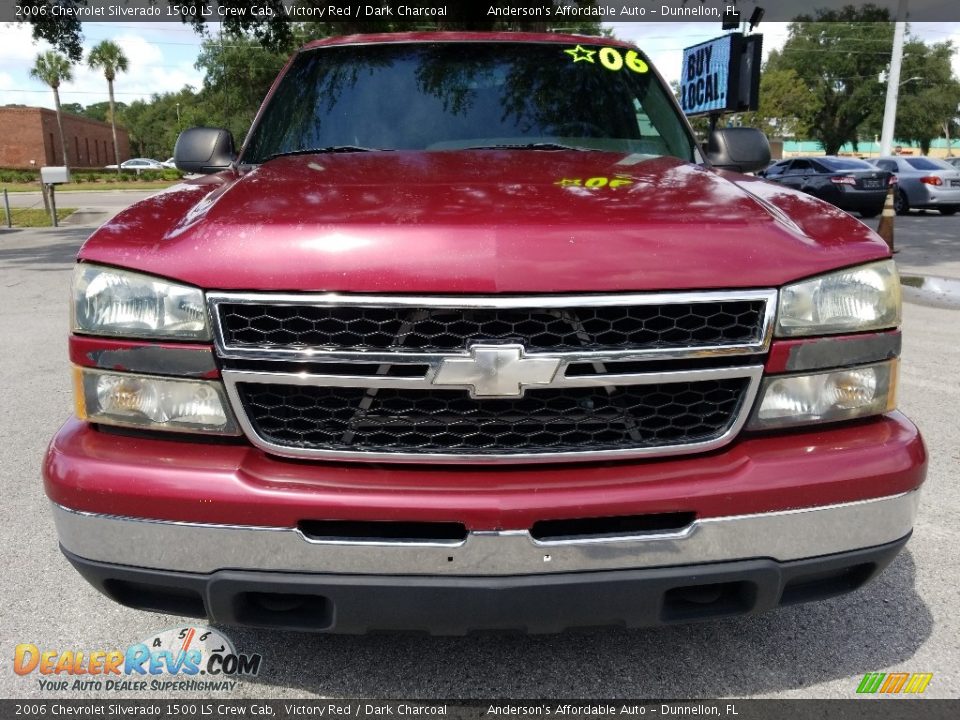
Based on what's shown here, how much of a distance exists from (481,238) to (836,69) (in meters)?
71.2

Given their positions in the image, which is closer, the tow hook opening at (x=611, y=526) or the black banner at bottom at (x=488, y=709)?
the tow hook opening at (x=611, y=526)

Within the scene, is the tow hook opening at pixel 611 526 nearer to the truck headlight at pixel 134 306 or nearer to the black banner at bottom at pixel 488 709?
the black banner at bottom at pixel 488 709

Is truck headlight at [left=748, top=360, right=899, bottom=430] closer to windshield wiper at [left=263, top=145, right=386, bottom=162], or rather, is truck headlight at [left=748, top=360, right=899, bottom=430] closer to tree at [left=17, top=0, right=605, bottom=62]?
windshield wiper at [left=263, top=145, right=386, bottom=162]

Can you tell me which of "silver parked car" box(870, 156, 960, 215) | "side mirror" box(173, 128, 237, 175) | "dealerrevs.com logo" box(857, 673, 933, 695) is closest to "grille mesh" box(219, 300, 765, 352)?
"dealerrevs.com logo" box(857, 673, 933, 695)

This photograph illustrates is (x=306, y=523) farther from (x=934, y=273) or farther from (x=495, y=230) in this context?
(x=934, y=273)

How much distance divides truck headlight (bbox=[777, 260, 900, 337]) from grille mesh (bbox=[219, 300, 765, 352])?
0.16 meters

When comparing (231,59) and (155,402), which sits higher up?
(231,59)

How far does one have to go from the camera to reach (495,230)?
1.85m

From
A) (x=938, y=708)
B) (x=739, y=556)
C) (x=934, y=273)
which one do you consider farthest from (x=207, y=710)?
(x=934, y=273)

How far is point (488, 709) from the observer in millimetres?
2176

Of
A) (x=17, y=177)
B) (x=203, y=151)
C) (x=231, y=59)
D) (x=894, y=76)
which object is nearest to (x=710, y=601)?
(x=203, y=151)

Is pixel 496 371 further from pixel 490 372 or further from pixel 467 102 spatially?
pixel 467 102

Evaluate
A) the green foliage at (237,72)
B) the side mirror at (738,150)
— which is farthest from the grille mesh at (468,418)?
the green foliage at (237,72)

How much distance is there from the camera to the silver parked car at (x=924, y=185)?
2052 centimetres
